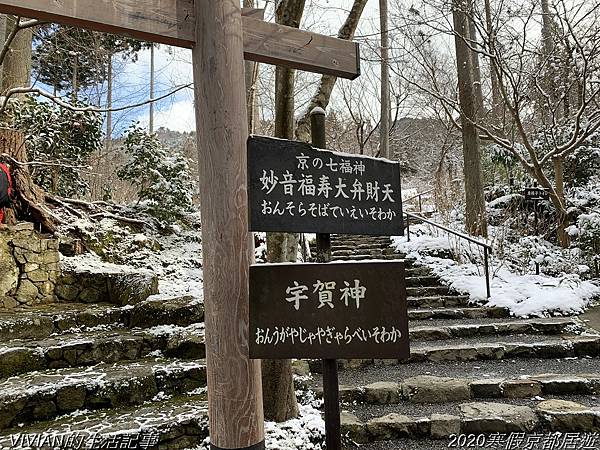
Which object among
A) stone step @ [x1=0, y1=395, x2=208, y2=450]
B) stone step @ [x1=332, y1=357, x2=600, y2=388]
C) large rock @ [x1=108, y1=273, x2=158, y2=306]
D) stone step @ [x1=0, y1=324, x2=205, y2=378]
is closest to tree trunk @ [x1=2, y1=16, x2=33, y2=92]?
large rock @ [x1=108, y1=273, x2=158, y2=306]

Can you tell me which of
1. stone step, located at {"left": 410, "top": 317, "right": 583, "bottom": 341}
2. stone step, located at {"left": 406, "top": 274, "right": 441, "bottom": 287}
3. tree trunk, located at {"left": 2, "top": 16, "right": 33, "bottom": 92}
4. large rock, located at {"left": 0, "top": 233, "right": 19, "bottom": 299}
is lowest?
stone step, located at {"left": 410, "top": 317, "right": 583, "bottom": 341}

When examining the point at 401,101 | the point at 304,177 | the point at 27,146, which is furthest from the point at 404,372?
the point at 401,101

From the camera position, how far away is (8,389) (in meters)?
2.90

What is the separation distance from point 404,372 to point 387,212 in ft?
8.15

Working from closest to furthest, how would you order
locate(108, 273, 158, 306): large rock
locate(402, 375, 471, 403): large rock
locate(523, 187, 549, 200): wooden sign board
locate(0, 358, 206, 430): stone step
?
locate(0, 358, 206, 430): stone step < locate(402, 375, 471, 403): large rock < locate(108, 273, 158, 306): large rock < locate(523, 187, 549, 200): wooden sign board

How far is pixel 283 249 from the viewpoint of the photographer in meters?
3.12

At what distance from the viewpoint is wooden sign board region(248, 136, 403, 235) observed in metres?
1.92

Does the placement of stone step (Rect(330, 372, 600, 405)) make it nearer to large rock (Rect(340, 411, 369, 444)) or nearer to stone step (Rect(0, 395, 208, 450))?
large rock (Rect(340, 411, 369, 444))

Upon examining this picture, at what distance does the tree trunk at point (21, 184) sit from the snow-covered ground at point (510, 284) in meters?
5.75

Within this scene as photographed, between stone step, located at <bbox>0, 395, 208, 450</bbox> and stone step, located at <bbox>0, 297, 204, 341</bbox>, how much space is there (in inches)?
54.7

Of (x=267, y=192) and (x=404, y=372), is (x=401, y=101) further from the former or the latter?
(x=267, y=192)

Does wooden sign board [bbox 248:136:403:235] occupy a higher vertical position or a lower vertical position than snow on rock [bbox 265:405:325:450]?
higher

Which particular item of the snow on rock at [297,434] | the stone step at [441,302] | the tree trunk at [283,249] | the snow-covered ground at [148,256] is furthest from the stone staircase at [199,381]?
the snow-covered ground at [148,256]

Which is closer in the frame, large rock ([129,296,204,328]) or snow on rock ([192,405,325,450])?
snow on rock ([192,405,325,450])
